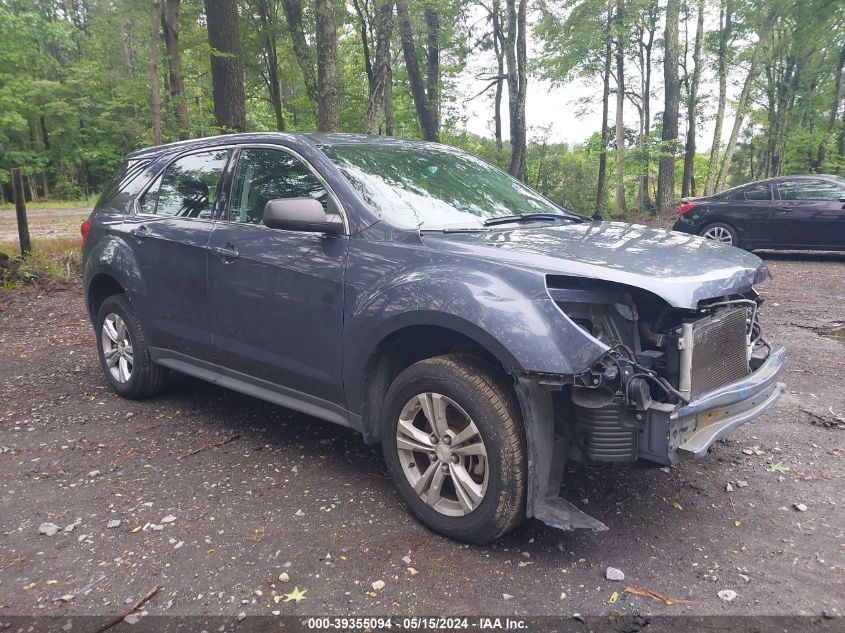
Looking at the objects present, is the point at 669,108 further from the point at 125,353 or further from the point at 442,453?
the point at 442,453

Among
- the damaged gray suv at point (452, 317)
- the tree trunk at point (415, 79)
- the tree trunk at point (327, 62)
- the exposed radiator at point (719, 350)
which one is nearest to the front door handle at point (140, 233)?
the damaged gray suv at point (452, 317)

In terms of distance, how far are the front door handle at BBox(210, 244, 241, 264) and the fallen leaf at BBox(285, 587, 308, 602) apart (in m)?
1.94

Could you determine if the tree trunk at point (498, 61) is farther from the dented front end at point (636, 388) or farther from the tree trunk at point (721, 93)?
the dented front end at point (636, 388)

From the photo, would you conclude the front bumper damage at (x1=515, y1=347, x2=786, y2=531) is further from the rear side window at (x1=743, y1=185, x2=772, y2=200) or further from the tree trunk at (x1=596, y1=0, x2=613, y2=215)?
the tree trunk at (x1=596, y1=0, x2=613, y2=215)

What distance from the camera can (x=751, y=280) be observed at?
3.00 metres

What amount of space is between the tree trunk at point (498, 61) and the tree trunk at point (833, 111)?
11.4m

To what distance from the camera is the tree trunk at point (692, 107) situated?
22.8 meters

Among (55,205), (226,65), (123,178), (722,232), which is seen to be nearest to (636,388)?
(123,178)

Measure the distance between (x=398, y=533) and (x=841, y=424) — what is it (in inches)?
125

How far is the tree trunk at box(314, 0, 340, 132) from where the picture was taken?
9.04 metres

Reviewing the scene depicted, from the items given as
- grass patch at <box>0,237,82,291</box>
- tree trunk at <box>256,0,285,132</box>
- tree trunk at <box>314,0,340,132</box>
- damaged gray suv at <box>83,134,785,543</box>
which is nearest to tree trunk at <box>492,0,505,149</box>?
tree trunk at <box>256,0,285,132</box>

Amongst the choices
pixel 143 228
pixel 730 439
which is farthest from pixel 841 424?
pixel 143 228

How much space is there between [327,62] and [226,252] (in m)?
6.45

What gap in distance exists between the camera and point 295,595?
8.11 ft
